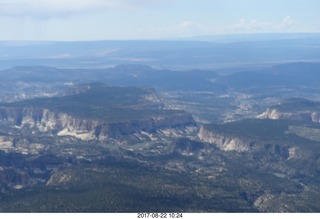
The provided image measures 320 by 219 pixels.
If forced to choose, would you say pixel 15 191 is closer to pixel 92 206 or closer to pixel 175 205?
pixel 92 206

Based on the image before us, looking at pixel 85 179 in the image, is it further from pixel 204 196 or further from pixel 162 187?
pixel 204 196

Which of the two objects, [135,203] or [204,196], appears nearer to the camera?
[135,203]

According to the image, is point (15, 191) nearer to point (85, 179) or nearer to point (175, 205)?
point (85, 179)

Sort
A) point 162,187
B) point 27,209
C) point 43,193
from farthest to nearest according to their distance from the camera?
point 162,187 → point 43,193 → point 27,209

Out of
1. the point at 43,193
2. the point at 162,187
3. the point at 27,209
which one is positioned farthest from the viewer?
the point at 162,187

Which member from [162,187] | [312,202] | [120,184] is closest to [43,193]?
[120,184]

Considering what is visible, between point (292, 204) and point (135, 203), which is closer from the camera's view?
point (135, 203)

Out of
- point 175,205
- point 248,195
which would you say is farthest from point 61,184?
point 248,195
